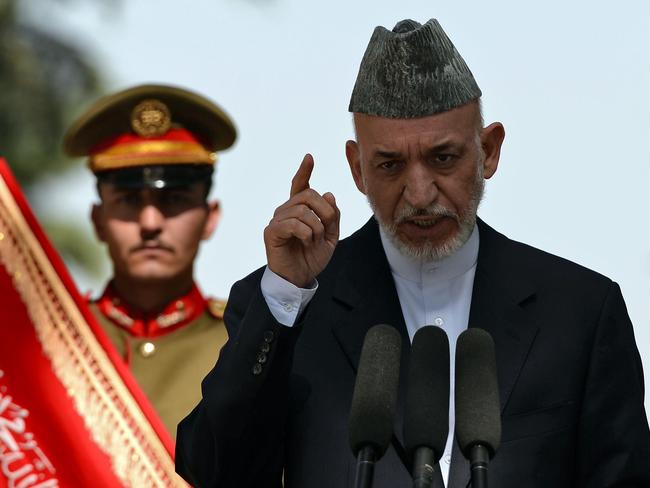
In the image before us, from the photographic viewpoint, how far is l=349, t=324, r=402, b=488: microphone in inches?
104

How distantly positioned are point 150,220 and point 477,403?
2.95 meters

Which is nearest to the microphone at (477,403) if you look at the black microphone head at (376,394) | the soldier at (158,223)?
the black microphone head at (376,394)

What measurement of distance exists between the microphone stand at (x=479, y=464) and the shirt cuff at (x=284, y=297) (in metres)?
A: 0.66

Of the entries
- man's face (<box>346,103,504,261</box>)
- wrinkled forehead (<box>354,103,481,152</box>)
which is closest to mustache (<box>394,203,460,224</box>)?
man's face (<box>346,103,504,261</box>)

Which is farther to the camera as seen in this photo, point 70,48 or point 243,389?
point 70,48

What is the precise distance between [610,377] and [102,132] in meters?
2.80

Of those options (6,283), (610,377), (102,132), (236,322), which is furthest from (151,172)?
(610,377)

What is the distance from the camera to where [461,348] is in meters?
2.78

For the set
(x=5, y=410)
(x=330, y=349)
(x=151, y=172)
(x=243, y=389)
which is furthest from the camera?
(x=151, y=172)

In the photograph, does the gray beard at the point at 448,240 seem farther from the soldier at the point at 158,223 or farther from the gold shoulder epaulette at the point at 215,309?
the gold shoulder epaulette at the point at 215,309

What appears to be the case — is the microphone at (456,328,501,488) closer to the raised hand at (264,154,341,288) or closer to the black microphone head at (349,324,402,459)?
the black microphone head at (349,324,402,459)

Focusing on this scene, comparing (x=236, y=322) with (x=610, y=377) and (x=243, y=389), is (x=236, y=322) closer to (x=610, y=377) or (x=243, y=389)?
(x=243, y=389)

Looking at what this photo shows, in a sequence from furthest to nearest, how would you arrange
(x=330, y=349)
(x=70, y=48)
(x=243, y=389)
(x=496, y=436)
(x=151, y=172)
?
(x=70, y=48) → (x=151, y=172) → (x=330, y=349) → (x=243, y=389) → (x=496, y=436)

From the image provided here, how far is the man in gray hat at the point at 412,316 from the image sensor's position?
3.25 m
